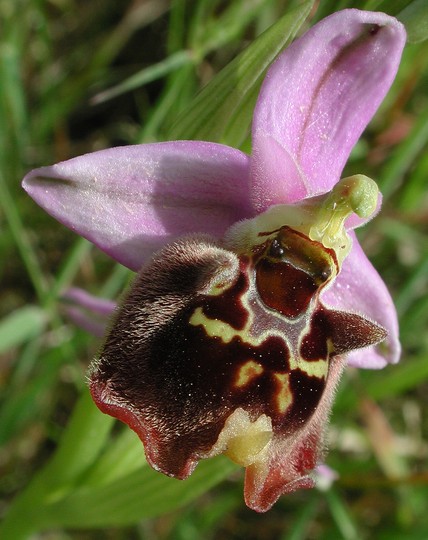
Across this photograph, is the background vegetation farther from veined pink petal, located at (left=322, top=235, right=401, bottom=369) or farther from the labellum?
veined pink petal, located at (left=322, top=235, right=401, bottom=369)

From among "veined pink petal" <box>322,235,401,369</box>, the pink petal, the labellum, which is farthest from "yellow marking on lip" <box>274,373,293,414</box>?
the pink petal

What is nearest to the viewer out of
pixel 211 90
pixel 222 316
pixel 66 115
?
pixel 222 316

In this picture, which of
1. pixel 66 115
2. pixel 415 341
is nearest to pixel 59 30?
pixel 66 115

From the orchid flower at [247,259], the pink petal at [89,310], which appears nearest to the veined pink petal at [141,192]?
the orchid flower at [247,259]

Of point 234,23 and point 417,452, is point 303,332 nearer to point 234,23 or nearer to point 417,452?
point 234,23

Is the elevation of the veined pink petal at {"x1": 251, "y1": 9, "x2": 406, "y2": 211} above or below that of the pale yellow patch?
above

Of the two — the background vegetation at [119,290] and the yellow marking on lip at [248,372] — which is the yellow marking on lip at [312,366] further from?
the background vegetation at [119,290]
